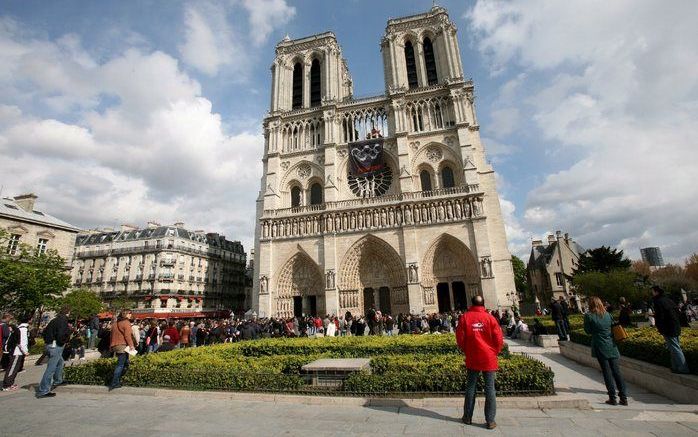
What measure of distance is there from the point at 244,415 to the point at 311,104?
31.9m

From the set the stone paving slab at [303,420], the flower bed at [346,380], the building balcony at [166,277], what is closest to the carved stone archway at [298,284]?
the building balcony at [166,277]

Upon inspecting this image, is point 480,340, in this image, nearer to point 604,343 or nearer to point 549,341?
point 604,343

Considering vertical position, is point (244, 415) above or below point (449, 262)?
below

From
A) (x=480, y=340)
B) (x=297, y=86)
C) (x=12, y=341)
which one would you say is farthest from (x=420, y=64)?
(x=12, y=341)

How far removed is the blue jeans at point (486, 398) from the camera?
4.31 metres

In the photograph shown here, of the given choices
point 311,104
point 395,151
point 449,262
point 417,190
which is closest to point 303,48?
point 311,104

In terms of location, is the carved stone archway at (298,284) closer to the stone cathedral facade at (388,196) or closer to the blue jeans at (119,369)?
the stone cathedral facade at (388,196)

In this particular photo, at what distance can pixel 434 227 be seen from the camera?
2505 cm

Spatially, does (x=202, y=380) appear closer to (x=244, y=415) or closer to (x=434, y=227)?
(x=244, y=415)

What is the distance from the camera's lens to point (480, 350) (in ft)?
14.9

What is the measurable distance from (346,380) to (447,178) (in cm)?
2445

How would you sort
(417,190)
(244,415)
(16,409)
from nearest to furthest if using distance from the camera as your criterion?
(244,415), (16,409), (417,190)

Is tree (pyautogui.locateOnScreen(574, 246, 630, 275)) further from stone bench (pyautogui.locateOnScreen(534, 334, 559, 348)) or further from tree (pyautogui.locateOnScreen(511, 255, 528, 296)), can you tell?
stone bench (pyautogui.locateOnScreen(534, 334, 559, 348))

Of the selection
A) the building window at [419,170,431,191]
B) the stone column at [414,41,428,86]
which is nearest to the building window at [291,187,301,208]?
the building window at [419,170,431,191]
